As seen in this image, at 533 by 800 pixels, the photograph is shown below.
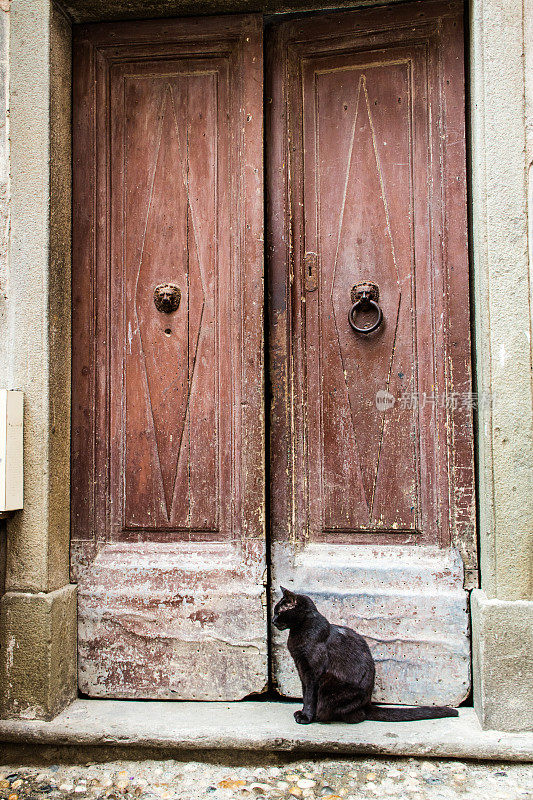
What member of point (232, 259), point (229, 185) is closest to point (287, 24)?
point (229, 185)

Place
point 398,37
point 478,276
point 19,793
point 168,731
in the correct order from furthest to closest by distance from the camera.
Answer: point 398,37 → point 478,276 → point 168,731 → point 19,793

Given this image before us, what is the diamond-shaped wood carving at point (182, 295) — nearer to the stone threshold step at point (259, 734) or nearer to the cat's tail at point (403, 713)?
the stone threshold step at point (259, 734)

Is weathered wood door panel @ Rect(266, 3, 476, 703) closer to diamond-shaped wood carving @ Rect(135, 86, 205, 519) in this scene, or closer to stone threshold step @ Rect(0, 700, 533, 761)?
stone threshold step @ Rect(0, 700, 533, 761)

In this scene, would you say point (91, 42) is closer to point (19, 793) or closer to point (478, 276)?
point (478, 276)

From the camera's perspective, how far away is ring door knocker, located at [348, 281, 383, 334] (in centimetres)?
258

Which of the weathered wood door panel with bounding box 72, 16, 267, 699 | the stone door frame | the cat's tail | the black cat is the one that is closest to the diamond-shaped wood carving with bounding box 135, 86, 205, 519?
the weathered wood door panel with bounding box 72, 16, 267, 699

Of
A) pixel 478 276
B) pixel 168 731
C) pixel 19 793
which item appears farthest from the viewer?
pixel 478 276

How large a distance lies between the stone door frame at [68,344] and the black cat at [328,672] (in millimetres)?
420

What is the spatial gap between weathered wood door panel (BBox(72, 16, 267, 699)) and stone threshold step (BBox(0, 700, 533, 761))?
0.62 feet

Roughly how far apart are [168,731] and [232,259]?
197 centimetres

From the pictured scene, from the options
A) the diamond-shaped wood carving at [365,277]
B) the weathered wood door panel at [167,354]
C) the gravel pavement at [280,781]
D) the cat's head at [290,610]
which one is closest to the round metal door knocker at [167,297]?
the weathered wood door panel at [167,354]

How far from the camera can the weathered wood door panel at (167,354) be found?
260 cm

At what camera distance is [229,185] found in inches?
106

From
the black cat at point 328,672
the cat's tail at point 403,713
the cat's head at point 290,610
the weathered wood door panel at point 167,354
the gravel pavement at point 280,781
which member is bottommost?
the gravel pavement at point 280,781
